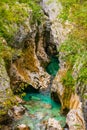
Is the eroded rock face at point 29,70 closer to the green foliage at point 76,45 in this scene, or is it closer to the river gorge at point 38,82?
the river gorge at point 38,82

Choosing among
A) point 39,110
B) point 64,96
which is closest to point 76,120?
point 64,96

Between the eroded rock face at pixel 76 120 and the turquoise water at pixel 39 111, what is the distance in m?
1.74

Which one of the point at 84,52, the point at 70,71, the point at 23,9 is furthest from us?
the point at 23,9

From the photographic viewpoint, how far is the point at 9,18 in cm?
2639

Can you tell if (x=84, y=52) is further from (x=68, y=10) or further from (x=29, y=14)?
(x=29, y=14)

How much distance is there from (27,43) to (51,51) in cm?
796

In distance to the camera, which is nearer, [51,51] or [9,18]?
[9,18]

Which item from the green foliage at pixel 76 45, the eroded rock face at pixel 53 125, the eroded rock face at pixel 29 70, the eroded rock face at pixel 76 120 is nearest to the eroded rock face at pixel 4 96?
the eroded rock face at pixel 53 125

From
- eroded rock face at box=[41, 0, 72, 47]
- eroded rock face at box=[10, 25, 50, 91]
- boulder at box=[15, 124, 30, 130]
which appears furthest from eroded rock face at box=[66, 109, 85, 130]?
eroded rock face at box=[41, 0, 72, 47]

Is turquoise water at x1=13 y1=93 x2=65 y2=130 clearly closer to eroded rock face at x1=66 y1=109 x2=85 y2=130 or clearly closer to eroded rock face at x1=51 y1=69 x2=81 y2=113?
eroded rock face at x1=51 y1=69 x2=81 y2=113

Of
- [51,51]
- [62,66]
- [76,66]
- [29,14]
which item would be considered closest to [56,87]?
[62,66]

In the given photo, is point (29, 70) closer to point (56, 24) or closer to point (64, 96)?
point (56, 24)

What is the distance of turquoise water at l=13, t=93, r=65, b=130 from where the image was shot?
20531mm

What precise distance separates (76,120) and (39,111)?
16.8 ft
